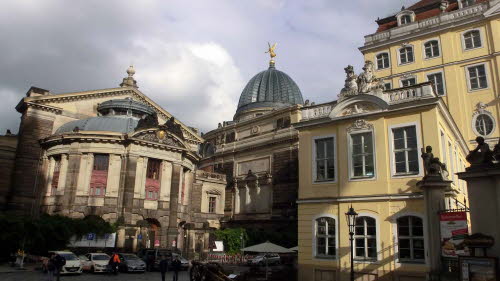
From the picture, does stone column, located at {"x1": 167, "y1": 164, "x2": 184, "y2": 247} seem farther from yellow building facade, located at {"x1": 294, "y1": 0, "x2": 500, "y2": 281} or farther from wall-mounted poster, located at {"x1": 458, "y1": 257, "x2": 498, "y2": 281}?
wall-mounted poster, located at {"x1": 458, "y1": 257, "x2": 498, "y2": 281}

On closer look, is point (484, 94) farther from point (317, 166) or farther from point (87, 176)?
point (87, 176)

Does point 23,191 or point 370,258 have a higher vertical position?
point 23,191

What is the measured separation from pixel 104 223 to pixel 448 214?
30.1 m

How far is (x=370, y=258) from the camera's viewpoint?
19.5m

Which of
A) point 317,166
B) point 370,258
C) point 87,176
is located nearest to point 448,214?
point 370,258

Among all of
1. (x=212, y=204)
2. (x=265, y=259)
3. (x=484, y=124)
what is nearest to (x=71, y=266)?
(x=265, y=259)

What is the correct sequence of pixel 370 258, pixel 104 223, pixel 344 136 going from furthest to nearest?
pixel 104 223, pixel 344 136, pixel 370 258

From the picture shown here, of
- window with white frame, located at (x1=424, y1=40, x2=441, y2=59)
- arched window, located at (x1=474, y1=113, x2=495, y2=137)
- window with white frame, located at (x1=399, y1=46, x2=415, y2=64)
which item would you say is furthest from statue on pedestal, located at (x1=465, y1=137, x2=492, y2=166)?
window with white frame, located at (x1=399, y1=46, x2=415, y2=64)

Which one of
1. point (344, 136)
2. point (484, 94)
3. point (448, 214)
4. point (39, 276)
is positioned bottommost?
point (39, 276)

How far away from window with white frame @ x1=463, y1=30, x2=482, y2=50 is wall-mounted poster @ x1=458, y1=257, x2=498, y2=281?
28844 millimetres

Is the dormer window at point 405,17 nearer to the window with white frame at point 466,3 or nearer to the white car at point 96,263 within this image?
the window with white frame at point 466,3

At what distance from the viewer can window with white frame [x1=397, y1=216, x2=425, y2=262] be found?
60.0ft

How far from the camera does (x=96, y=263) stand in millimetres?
28484

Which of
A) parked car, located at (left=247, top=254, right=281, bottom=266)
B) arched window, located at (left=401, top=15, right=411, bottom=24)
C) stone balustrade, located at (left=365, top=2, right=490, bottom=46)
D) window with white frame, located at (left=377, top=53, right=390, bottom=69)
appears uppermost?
arched window, located at (left=401, top=15, right=411, bottom=24)
